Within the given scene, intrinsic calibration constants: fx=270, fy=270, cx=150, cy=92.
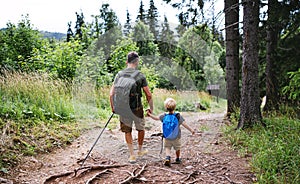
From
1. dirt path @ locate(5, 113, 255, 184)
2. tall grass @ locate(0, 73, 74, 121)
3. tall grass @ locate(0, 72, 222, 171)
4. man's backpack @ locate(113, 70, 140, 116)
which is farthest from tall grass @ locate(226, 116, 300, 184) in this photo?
tall grass @ locate(0, 73, 74, 121)

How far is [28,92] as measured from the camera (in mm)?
6773

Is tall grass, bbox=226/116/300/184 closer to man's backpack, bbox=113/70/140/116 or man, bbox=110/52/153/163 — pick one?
man, bbox=110/52/153/163

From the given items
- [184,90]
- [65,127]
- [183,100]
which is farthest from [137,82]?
[184,90]

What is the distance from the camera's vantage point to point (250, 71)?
18.8 ft

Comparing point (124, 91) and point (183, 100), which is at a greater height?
point (124, 91)

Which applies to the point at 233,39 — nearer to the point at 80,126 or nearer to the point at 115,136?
the point at 115,136

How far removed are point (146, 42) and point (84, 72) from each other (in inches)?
233

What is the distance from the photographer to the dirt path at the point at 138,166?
3.66m

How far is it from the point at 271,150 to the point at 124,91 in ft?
7.78

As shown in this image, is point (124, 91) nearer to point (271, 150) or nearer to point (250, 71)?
point (271, 150)

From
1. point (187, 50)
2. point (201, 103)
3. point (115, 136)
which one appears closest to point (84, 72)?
point (115, 136)

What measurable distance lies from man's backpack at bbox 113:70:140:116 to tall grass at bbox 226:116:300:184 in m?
2.05

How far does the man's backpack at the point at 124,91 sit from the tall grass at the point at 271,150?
2049mm

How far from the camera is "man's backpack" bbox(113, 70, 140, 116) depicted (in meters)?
4.15
